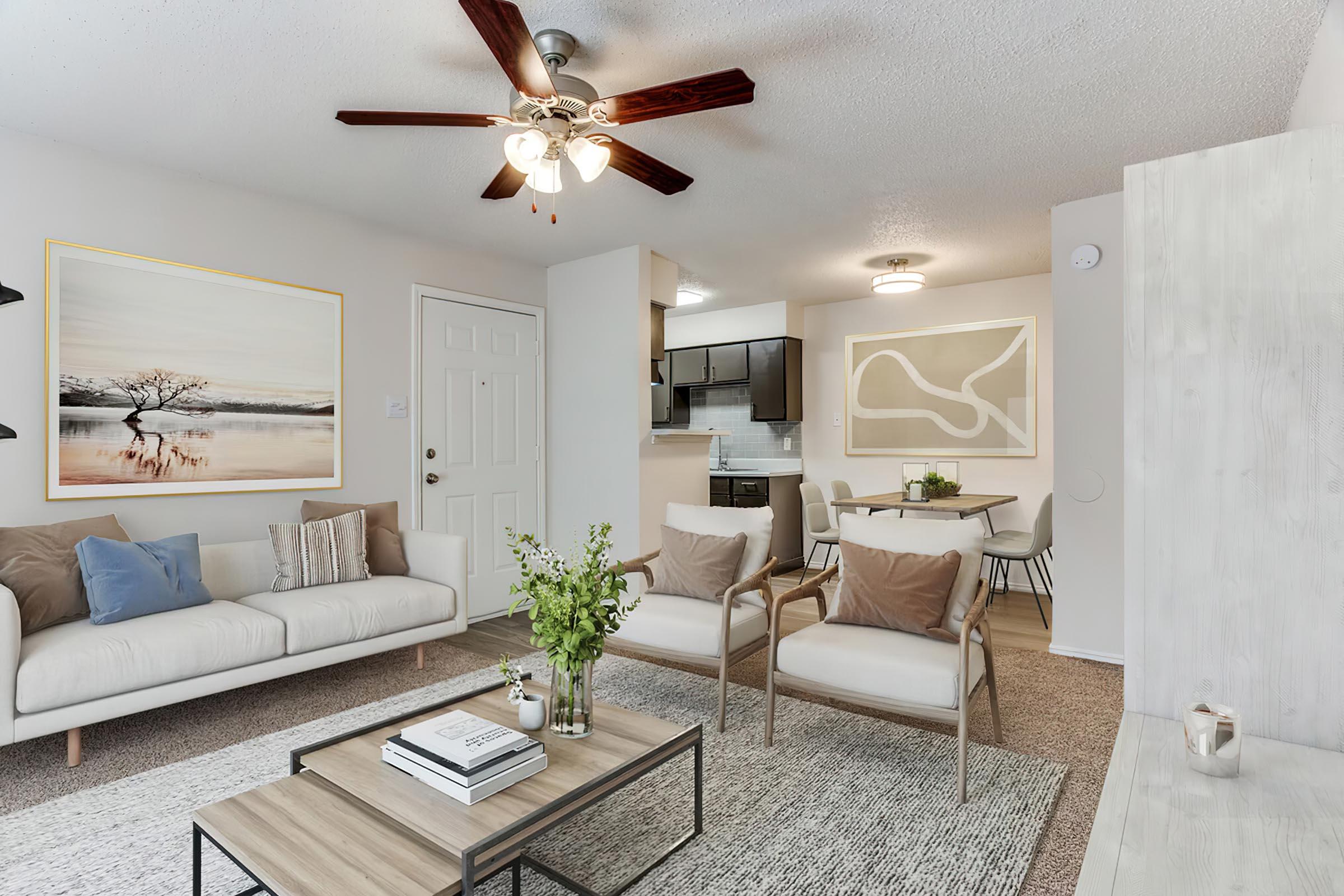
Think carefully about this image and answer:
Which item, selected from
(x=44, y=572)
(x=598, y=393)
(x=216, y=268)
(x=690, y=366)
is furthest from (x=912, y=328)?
(x=44, y=572)

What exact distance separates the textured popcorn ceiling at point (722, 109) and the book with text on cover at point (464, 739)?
2127 mm

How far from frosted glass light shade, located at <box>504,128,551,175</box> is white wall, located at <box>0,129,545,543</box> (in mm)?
1762

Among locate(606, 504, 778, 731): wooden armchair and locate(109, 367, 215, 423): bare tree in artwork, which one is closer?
locate(606, 504, 778, 731): wooden armchair

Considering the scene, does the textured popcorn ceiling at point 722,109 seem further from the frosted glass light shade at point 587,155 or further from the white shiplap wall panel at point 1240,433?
the white shiplap wall panel at point 1240,433

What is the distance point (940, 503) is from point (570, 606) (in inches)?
144

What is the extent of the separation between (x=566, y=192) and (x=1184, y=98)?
2770 mm

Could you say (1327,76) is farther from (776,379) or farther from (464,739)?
(776,379)

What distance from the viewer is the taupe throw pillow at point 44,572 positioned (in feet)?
8.56

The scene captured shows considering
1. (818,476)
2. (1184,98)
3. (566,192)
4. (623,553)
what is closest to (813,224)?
(566,192)

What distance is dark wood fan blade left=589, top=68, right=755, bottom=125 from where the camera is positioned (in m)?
2.04

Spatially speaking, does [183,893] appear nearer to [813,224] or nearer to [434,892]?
[434,892]

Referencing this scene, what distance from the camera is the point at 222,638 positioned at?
279cm

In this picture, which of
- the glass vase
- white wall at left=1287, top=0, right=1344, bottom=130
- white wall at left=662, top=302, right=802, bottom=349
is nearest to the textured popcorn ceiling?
white wall at left=1287, top=0, right=1344, bottom=130

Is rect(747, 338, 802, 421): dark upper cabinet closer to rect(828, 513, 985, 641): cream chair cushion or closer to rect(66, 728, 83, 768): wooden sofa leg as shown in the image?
rect(828, 513, 985, 641): cream chair cushion
